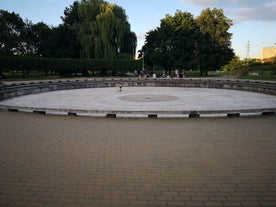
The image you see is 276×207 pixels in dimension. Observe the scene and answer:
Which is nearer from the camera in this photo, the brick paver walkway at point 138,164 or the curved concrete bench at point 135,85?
the brick paver walkway at point 138,164

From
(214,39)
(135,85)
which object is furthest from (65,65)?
(214,39)

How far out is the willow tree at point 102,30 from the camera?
48.7 meters

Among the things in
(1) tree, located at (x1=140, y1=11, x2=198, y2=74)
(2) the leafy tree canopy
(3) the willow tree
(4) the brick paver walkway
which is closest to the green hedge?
(3) the willow tree

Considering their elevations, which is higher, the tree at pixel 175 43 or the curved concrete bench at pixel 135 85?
the tree at pixel 175 43

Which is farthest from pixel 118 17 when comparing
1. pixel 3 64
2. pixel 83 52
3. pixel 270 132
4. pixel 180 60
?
pixel 270 132

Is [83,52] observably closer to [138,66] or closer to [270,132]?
[138,66]

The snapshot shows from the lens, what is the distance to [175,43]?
55.4 m

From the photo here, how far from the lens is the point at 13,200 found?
4887 mm

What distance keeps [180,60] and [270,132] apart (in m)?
46.0

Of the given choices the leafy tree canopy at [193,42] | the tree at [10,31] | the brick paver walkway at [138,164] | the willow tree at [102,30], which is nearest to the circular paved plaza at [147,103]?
the brick paver walkway at [138,164]

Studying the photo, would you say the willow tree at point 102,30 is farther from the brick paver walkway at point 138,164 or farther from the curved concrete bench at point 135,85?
the brick paver walkway at point 138,164

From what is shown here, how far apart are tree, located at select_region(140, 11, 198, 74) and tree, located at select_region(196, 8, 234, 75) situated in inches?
70.7

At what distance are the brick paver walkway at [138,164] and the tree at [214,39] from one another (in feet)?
150

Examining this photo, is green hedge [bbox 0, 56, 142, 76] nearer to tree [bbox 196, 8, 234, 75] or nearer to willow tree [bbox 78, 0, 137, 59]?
willow tree [bbox 78, 0, 137, 59]
